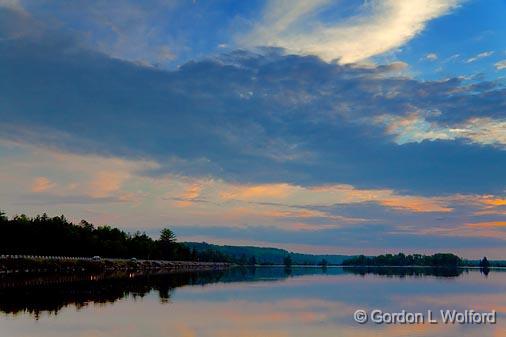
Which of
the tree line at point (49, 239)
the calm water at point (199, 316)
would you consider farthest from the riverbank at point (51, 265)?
the calm water at point (199, 316)

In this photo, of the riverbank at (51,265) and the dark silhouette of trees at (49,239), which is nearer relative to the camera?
the riverbank at (51,265)

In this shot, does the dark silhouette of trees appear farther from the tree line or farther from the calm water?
the calm water

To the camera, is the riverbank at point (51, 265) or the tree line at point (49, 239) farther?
the tree line at point (49, 239)

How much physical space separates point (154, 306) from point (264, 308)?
8080 millimetres

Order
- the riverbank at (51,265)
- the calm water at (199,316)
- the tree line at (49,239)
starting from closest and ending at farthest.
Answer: the calm water at (199,316), the riverbank at (51,265), the tree line at (49,239)

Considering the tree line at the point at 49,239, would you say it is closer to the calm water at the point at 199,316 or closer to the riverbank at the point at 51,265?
the riverbank at the point at 51,265

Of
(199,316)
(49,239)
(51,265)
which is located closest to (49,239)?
(49,239)

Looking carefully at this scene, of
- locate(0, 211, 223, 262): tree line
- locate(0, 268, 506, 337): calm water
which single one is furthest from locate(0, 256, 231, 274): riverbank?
locate(0, 268, 506, 337): calm water

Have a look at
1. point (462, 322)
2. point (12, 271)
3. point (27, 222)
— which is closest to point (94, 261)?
point (27, 222)

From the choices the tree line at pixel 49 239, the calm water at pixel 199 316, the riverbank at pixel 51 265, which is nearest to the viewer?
the calm water at pixel 199 316

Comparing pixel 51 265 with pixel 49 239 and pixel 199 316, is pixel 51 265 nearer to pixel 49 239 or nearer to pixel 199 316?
pixel 49 239

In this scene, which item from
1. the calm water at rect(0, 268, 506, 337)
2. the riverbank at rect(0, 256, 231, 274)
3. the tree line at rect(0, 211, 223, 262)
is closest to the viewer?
the calm water at rect(0, 268, 506, 337)

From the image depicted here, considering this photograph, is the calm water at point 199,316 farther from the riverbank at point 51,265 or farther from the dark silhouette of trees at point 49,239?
the dark silhouette of trees at point 49,239

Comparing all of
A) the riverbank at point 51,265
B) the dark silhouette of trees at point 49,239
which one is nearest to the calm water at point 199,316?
the riverbank at point 51,265
